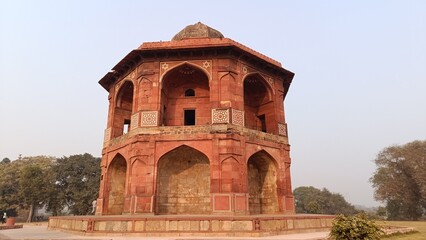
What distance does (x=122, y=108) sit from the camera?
1884 cm

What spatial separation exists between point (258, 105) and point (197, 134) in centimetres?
578

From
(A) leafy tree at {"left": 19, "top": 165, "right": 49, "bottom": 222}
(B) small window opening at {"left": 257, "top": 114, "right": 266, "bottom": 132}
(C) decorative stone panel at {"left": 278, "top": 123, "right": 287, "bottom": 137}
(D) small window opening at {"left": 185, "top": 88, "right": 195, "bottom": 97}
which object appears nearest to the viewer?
(C) decorative stone panel at {"left": 278, "top": 123, "right": 287, "bottom": 137}

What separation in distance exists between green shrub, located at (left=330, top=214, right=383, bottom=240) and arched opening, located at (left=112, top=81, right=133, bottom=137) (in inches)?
554

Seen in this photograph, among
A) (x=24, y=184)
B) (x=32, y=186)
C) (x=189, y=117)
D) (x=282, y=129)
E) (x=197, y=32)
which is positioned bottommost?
(x=32, y=186)

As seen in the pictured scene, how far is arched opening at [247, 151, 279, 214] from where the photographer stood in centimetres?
1590

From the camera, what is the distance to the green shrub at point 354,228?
6781 mm

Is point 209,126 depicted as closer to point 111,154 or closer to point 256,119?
point 256,119

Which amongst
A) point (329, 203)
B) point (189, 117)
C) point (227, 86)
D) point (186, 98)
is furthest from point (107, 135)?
point (329, 203)

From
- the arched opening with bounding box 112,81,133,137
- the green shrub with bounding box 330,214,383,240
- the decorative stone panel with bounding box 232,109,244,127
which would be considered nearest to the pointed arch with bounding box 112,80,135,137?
the arched opening with bounding box 112,81,133,137

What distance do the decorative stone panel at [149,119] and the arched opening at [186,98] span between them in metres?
1.35

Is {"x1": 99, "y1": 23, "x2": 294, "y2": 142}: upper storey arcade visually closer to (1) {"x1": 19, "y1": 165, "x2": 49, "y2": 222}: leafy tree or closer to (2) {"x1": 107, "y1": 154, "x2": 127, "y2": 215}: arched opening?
(2) {"x1": 107, "y1": 154, "x2": 127, "y2": 215}: arched opening

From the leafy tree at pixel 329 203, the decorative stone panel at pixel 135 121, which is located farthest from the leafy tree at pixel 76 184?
the leafy tree at pixel 329 203

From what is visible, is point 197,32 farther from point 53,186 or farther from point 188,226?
point 53,186

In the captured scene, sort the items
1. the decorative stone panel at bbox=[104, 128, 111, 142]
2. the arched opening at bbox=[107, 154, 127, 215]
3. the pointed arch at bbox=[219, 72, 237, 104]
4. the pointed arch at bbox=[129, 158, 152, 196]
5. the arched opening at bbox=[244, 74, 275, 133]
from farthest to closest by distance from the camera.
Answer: the decorative stone panel at bbox=[104, 128, 111, 142] → the arched opening at bbox=[244, 74, 275, 133] → the arched opening at bbox=[107, 154, 127, 215] → the pointed arch at bbox=[219, 72, 237, 104] → the pointed arch at bbox=[129, 158, 152, 196]
